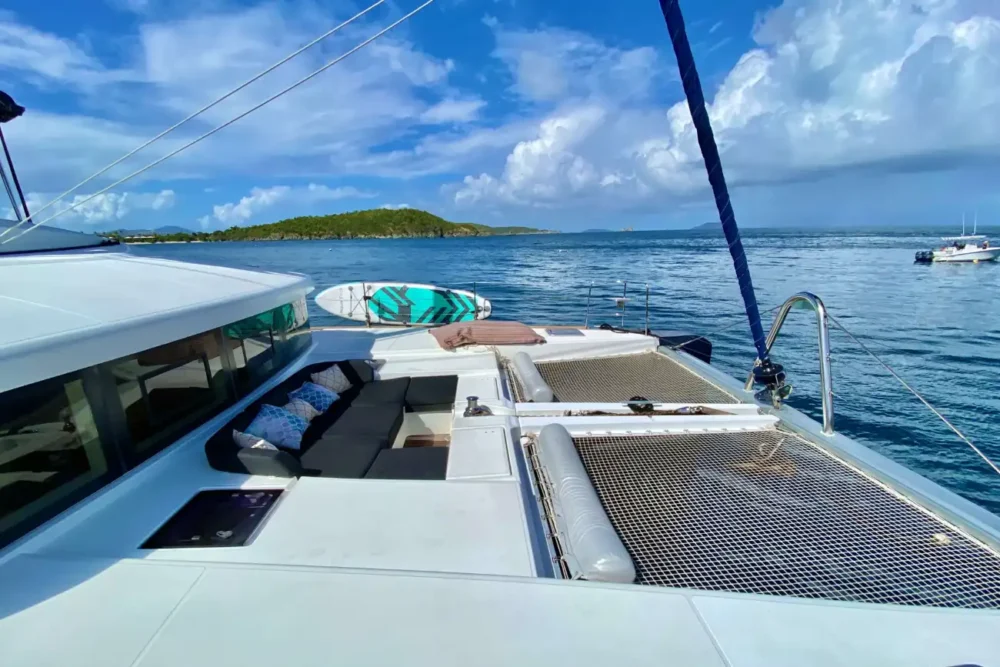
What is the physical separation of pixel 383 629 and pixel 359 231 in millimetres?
124859

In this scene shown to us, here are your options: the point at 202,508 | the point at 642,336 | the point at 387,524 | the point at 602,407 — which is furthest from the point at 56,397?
the point at 642,336

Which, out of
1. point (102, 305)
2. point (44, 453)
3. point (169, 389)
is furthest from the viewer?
point (169, 389)

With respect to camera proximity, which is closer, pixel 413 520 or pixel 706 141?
pixel 413 520

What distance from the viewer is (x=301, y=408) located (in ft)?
12.4

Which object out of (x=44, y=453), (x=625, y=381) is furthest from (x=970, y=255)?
(x=44, y=453)

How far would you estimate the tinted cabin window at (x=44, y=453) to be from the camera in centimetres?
195

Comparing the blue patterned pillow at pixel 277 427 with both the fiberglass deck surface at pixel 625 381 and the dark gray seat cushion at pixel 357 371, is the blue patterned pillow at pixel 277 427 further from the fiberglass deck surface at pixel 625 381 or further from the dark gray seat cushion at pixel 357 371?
the fiberglass deck surface at pixel 625 381

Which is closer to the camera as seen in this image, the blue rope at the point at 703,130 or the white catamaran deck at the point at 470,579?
the white catamaran deck at the point at 470,579

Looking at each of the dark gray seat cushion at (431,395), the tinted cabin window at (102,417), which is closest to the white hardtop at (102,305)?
the tinted cabin window at (102,417)

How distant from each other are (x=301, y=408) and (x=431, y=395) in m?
1.27

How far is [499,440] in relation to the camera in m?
3.21

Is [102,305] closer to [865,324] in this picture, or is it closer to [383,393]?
[383,393]

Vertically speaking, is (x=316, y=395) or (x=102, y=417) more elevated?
(x=102, y=417)

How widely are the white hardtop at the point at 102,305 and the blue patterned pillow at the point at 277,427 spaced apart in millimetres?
758
